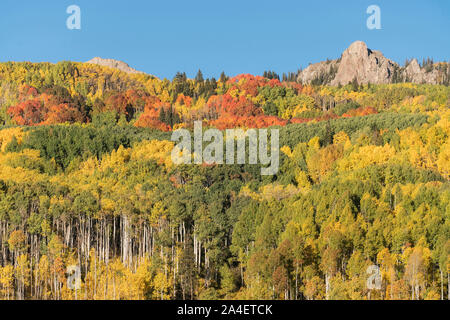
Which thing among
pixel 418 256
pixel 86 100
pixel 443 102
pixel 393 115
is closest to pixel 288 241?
pixel 418 256

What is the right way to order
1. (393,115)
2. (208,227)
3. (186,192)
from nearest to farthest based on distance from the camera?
(208,227) < (186,192) < (393,115)

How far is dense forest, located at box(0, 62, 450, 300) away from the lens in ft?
216

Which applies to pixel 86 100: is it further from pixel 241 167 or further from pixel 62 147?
pixel 241 167

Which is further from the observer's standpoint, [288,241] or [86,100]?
[86,100]

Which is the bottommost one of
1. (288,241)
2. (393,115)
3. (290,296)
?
(290,296)

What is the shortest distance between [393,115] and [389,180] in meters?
50.2

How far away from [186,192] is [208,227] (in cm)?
1110

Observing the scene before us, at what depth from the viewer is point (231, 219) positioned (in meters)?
82.1

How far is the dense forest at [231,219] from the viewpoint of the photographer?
216ft

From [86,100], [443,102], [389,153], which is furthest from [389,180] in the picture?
[86,100]

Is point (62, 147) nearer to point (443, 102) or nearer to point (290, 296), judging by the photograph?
point (290, 296)
